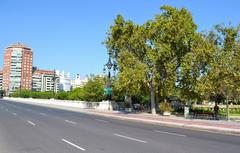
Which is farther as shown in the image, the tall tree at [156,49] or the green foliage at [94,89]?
the green foliage at [94,89]

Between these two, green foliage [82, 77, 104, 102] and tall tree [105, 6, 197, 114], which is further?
green foliage [82, 77, 104, 102]

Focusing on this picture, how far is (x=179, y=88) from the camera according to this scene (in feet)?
168

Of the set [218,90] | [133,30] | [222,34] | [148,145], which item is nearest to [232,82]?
[218,90]

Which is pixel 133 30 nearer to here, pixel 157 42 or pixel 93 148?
pixel 157 42

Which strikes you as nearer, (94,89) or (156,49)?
(156,49)

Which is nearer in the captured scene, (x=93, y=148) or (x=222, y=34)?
(x=93, y=148)

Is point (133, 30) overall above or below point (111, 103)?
above

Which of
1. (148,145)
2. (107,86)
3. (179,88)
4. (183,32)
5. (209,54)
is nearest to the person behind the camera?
(148,145)

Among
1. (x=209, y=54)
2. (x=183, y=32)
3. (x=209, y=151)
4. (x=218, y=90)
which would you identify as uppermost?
(x=183, y=32)

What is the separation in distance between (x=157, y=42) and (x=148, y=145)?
32.7m

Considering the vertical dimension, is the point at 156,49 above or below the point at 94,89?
above


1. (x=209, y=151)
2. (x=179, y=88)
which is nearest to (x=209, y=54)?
(x=179, y=88)

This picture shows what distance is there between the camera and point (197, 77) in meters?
47.2

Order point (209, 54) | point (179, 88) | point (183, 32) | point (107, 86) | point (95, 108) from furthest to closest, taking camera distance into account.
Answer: point (95, 108) < point (107, 86) < point (179, 88) < point (183, 32) < point (209, 54)
